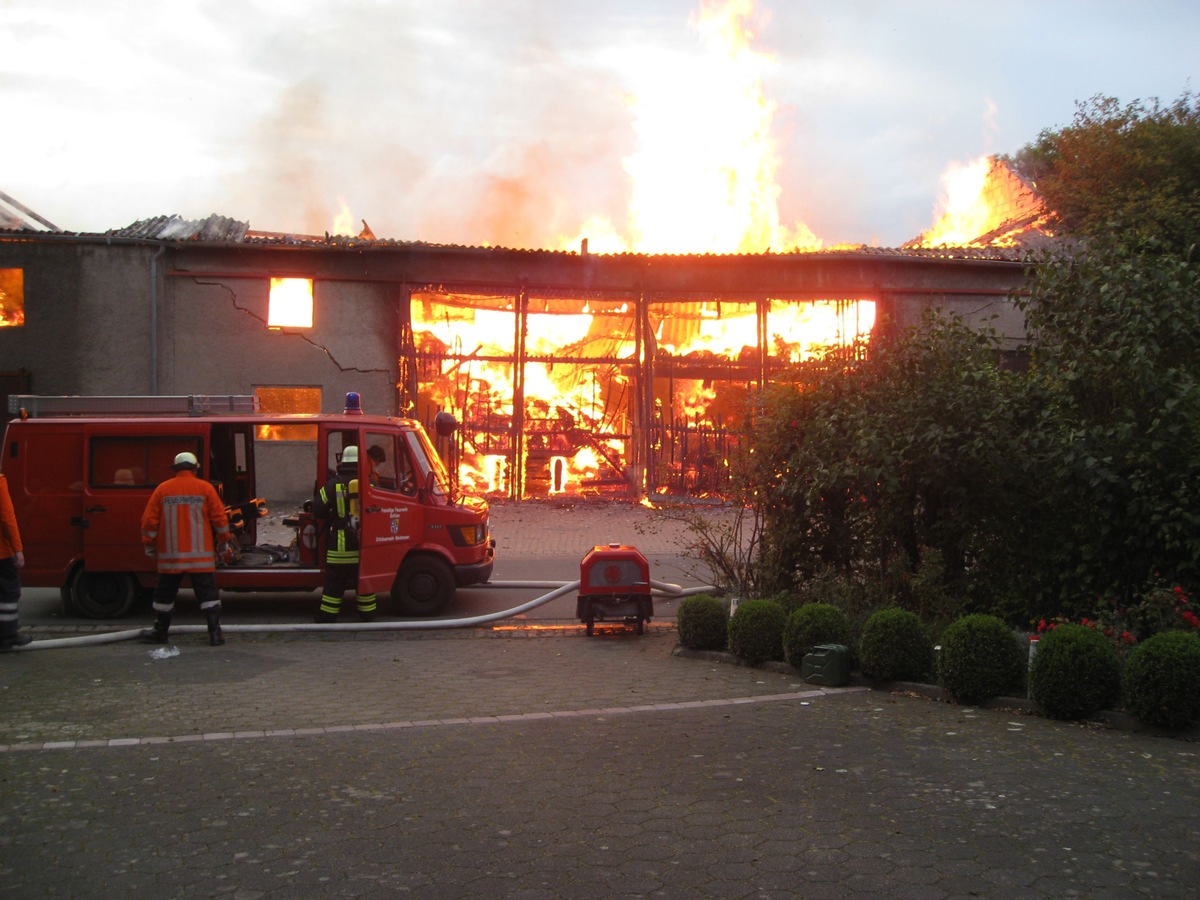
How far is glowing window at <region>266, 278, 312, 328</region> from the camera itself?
72.7 feet

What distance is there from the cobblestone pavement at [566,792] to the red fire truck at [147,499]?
2903 millimetres

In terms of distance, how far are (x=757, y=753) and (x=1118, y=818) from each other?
6.60ft

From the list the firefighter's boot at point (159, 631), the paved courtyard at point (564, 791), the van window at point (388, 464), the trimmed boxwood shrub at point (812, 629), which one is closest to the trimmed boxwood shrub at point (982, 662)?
the paved courtyard at point (564, 791)

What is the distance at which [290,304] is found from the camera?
22.2 m

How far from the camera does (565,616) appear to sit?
12.5 m

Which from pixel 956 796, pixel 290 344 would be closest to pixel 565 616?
pixel 956 796

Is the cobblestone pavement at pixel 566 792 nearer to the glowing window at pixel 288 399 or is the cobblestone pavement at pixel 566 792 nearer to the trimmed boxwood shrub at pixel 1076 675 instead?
the trimmed boxwood shrub at pixel 1076 675

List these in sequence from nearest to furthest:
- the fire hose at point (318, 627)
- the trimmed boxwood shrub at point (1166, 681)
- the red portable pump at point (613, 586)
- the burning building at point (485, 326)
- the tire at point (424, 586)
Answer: the trimmed boxwood shrub at point (1166, 681), the fire hose at point (318, 627), the red portable pump at point (613, 586), the tire at point (424, 586), the burning building at point (485, 326)

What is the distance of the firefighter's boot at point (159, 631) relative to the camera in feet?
34.3

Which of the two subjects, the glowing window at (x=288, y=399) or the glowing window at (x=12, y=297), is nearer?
the glowing window at (x=12, y=297)

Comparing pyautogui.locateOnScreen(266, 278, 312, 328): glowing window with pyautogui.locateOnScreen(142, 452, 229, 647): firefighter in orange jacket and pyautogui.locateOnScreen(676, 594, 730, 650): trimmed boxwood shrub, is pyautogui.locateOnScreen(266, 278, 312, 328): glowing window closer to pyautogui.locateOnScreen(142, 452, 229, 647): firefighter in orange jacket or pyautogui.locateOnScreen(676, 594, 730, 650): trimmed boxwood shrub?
pyautogui.locateOnScreen(142, 452, 229, 647): firefighter in orange jacket

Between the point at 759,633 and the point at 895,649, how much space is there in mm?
1351

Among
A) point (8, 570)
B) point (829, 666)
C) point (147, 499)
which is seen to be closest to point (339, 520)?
point (147, 499)

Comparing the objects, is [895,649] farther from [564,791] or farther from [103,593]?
[103,593]
